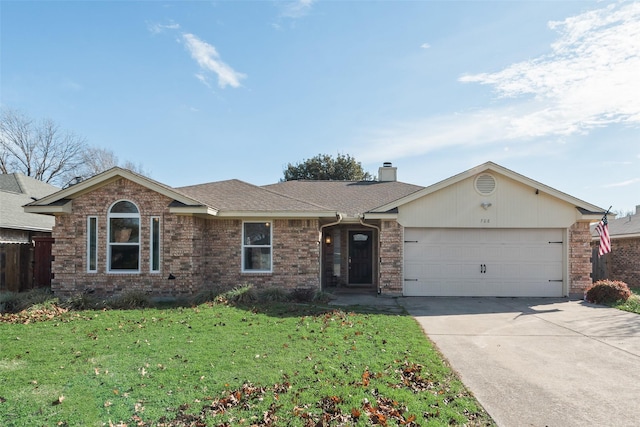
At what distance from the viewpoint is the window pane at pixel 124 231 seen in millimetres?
11281

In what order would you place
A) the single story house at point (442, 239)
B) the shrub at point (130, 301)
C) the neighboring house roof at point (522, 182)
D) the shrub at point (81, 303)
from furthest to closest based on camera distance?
the single story house at point (442, 239), the neighboring house roof at point (522, 182), the shrub at point (130, 301), the shrub at point (81, 303)

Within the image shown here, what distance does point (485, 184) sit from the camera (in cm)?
1231

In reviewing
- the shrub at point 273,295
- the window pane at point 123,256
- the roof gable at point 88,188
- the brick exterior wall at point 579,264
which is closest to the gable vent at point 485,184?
the brick exterior wall at point 579,264

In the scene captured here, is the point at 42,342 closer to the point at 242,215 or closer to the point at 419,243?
the point at 242,215

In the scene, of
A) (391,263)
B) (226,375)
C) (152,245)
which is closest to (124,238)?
(152,245)

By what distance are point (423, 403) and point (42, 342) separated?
629 centimetres

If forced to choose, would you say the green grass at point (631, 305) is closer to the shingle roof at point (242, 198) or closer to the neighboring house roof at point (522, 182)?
the neighboring house roof at point (522, 182)

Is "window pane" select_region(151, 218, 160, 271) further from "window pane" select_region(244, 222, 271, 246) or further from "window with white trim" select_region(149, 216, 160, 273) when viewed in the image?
"window pane" select_region(244, 222, 271, 246)

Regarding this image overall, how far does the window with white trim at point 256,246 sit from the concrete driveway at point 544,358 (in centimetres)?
439

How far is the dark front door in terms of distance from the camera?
15789mm

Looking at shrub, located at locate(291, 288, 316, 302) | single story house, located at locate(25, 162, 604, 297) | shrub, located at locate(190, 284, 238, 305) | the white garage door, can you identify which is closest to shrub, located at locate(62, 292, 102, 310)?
shrub, located at locate(190, 284, 238, 305)

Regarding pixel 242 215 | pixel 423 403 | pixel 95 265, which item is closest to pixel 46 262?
pixel 95 265

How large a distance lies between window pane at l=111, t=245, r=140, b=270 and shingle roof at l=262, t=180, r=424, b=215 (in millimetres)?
6179

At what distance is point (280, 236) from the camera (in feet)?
40.0
